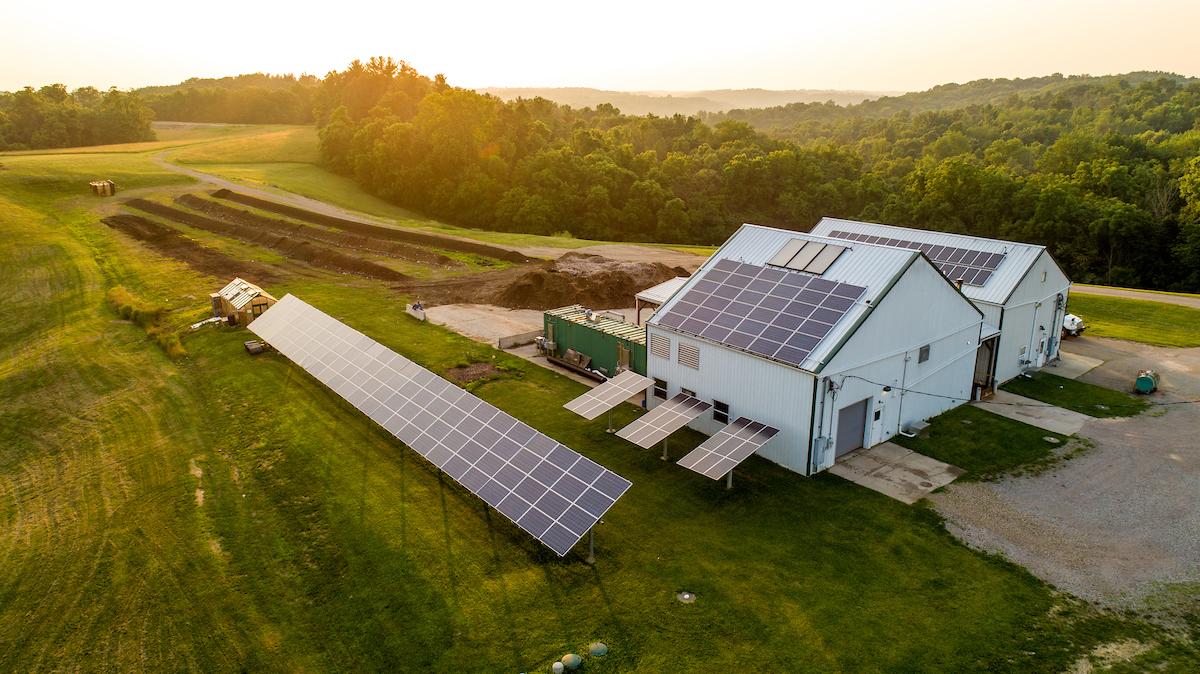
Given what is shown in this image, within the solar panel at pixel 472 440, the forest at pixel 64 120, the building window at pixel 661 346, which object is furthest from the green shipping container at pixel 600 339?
the forest at pixel 64 120

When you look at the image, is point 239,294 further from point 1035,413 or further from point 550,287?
point 1035,413

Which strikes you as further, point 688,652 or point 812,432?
point 812,432

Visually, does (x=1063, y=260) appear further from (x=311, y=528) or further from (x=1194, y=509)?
(x=311, y=528)

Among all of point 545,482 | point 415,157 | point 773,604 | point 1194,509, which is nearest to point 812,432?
point 773,604

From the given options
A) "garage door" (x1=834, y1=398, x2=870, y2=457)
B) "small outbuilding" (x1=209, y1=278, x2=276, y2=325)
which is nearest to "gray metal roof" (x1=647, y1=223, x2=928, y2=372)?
"garage door" (x1=834, y1=398, x2=870, y2=457)

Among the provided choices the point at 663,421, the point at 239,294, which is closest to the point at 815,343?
the point at 663,421

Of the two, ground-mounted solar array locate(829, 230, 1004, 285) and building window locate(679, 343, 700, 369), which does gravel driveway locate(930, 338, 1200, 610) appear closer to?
ground-mounted solar array locate(829, 230, 1004, 285)

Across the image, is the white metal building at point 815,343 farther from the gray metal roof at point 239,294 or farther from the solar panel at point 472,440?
the gray metal roof at point 239,294
